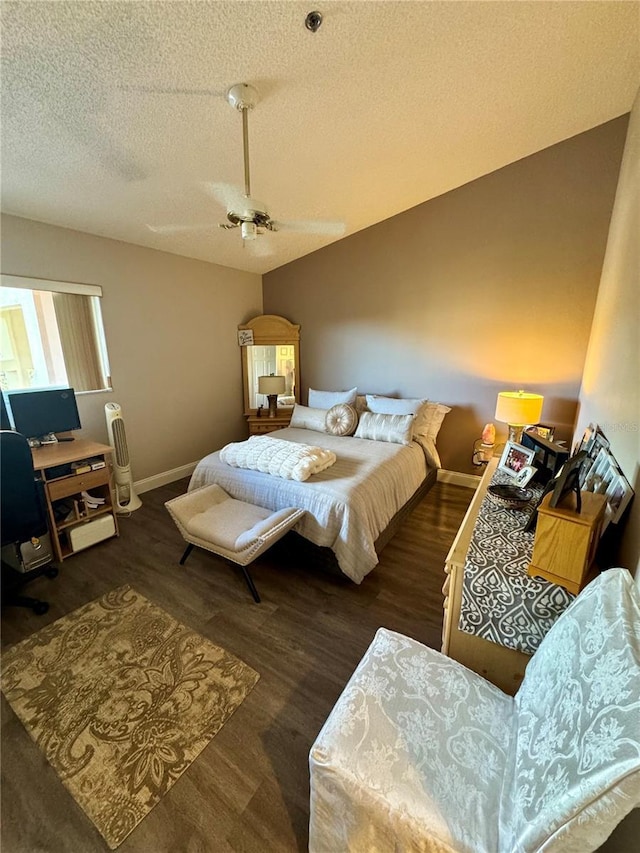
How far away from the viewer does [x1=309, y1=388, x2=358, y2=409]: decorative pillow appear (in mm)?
3773

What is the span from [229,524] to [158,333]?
7.65 ft

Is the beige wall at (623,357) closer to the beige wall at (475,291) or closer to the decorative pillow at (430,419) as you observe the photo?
the beige wall at (475,291)

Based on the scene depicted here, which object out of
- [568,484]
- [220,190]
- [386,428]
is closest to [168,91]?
[220,190]

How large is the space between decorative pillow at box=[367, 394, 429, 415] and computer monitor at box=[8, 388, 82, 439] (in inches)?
106

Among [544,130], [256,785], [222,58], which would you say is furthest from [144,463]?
[544,130]

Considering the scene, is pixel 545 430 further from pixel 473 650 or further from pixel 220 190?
pixel 220 190

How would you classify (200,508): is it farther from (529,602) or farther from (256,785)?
(529,602)

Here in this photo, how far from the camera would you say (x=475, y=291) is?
10.9ft

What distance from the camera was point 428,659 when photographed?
1.18 metres

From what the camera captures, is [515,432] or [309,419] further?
[309,419]

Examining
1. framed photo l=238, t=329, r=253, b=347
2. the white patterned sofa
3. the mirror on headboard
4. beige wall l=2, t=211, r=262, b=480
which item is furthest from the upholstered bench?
framed photo l=238, t=329, r=253, b=347

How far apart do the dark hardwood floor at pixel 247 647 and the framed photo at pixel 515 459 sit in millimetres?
889

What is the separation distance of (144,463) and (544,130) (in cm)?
448

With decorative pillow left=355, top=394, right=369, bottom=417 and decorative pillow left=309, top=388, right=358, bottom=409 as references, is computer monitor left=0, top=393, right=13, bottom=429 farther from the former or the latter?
decorative pillow left=355, top=394, right=369, bottom=417
